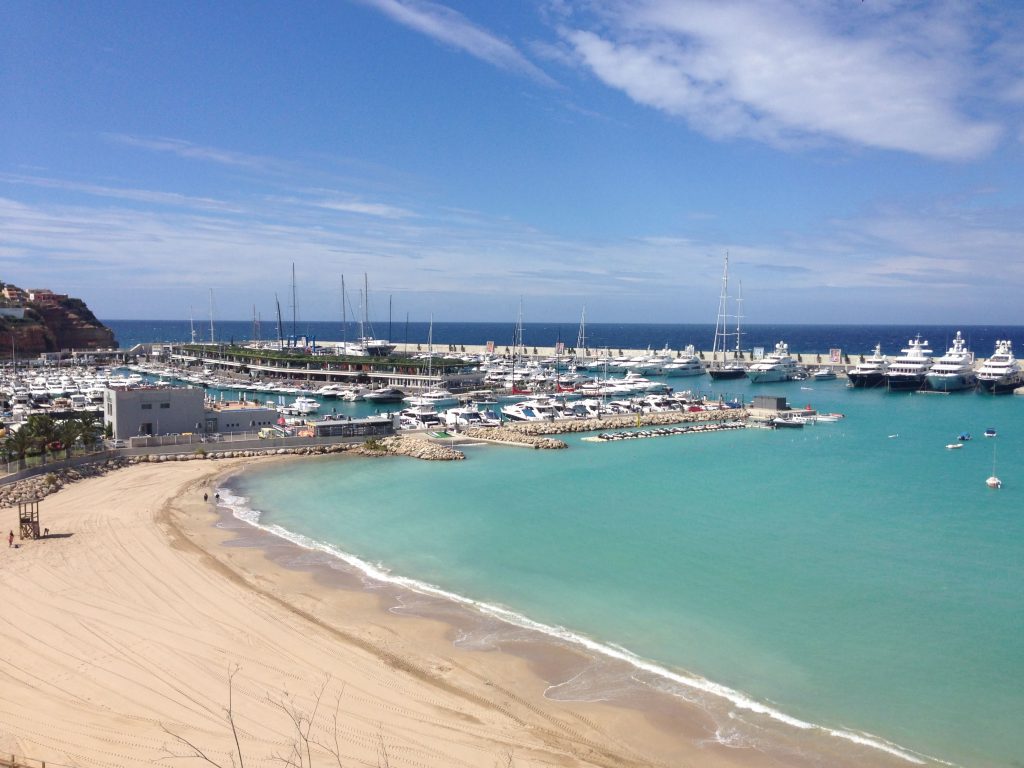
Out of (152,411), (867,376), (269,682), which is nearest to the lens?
(269,682)

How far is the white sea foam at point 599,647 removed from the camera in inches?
497

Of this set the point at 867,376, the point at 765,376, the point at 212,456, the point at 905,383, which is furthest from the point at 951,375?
the point at 212,456

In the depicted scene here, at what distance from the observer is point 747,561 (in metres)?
21.9

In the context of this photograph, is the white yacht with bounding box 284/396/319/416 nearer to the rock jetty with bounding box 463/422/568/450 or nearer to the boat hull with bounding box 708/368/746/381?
the rock jetty with bounding box 463/422/568/450

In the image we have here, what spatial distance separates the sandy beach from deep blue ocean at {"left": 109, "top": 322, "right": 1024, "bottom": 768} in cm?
121

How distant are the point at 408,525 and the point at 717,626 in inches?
478

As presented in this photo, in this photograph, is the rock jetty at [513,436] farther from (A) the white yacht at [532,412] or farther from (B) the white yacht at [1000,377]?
(B) the white yacht at [1000,377]

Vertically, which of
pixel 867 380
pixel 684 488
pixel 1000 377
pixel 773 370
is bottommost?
pixel 684 488

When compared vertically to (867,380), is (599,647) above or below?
below

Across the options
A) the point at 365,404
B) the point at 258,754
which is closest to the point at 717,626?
the point at 258,754

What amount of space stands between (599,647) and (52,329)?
10901 cm

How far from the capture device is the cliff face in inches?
3671

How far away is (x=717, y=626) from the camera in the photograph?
56.0ft

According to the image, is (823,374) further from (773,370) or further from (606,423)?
(606,423)
